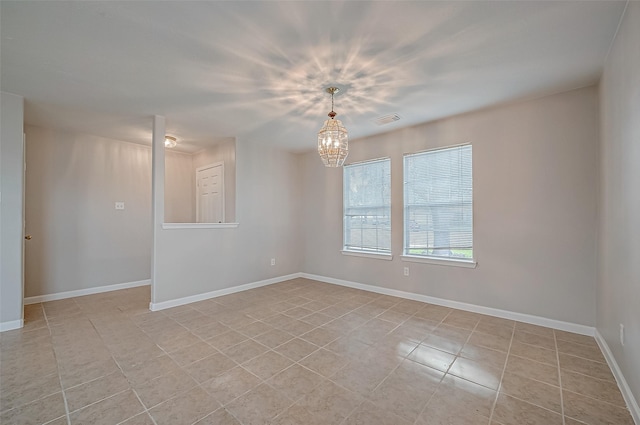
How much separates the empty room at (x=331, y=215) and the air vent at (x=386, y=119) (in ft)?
0.16

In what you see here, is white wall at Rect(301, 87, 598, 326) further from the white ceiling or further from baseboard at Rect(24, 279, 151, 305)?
baseboard at Rect(24, 279, 151, 305)

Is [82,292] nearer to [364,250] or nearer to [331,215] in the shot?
[331,215]

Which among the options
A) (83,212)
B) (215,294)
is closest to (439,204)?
(215,294)

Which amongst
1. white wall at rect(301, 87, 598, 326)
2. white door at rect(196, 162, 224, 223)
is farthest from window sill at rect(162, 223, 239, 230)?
white wall at rect(301, 87, 598, 326)

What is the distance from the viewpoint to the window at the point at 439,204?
3.43 m

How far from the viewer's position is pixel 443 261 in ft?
11.6

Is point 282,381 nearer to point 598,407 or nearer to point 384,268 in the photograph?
point 598,407

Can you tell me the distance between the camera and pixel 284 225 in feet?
17.0

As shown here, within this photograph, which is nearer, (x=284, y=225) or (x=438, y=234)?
(x=438, y=234)

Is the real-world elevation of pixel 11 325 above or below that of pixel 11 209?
below

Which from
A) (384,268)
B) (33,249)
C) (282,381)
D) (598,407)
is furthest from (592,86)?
(33,249)

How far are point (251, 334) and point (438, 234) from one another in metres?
2.67

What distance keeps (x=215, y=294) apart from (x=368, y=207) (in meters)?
2.76

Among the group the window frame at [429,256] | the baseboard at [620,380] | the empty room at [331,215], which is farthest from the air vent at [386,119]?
the baseboard at [620,380]
